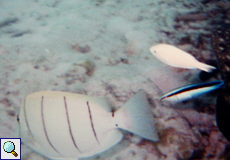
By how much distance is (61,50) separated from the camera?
271cm

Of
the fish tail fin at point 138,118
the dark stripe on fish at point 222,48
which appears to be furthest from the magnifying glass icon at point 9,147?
the dark stripe on fish at point 222,48

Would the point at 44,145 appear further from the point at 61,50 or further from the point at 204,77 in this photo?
the point at 204,77

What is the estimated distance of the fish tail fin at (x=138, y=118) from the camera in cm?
143

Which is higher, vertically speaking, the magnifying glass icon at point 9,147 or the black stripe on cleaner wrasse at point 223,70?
the black stripe on cleaner wrasse at point 223,70

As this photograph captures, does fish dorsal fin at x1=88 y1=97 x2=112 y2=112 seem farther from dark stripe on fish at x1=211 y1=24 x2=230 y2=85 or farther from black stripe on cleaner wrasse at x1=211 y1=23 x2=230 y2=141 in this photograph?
dark stripe on fish at x1=211 y1=24 x2=230 y2=85

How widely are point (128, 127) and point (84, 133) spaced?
1.24 ft

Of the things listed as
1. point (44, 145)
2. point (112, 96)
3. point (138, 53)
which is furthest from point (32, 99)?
point (138, 53)

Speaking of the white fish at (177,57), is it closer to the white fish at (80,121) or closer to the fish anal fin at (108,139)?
the white fish at (80,121)

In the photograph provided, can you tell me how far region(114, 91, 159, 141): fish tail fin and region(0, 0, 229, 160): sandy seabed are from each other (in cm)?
53

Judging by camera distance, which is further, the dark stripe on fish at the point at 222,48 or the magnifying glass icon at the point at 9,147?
the dark stripe on fish at the point at 222,48

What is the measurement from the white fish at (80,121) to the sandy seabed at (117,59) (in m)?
0.51


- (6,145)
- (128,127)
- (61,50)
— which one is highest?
(128,127)

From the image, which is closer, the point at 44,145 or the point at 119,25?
the point at 44,145

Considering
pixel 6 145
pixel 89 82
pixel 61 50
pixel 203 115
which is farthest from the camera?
pixel 61 50
